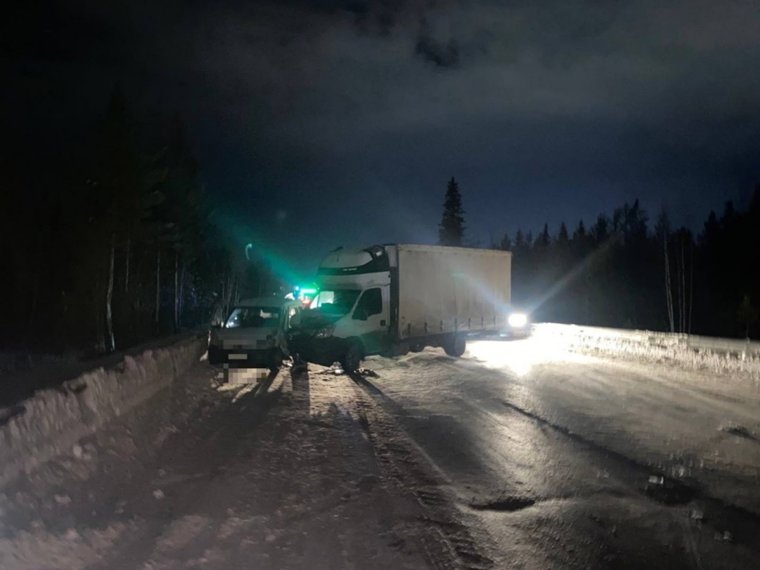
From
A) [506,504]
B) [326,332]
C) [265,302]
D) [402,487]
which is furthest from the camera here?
[265,302]

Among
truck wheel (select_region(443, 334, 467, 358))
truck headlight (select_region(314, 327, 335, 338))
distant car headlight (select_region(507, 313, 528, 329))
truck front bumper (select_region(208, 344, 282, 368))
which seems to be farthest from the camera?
distant car headlight (select_region(507, 313, 528, 329))

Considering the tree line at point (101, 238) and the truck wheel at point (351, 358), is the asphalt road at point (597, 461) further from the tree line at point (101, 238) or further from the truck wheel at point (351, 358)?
the tree line at point (101, 238)

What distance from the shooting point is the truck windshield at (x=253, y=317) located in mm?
20297

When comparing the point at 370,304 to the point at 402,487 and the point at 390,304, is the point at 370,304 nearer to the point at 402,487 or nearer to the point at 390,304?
the point at 390,304

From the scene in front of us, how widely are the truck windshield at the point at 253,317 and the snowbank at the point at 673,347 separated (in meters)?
A: 12.2

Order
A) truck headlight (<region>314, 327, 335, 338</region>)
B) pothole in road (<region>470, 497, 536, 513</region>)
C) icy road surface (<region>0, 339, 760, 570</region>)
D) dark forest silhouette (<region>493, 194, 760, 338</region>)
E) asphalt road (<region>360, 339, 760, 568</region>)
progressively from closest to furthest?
icy road surface (<region>0, 339, 760, 570</region>)
asphalt road (<region>360, 339, 760, 568</region>)
pothole in road (<region>470, 497, 536, 513</region>)
truck headlight (<region>314, 327, 335, 338</region>)
dark forest silhouette (<region>493, 194, 760, 338</region>)

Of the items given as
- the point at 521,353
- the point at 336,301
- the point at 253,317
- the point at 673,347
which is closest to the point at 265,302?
the point at 253,317

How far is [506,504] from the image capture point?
285 inches

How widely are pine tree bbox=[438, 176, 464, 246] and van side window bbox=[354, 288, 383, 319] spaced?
70.5m

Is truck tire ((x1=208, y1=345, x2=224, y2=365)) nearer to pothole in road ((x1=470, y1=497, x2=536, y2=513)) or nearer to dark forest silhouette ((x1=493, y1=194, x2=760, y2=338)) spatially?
pothole in road ((x1=470, y1=497, x2=536, y2=513))

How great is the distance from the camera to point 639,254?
88.1 metres

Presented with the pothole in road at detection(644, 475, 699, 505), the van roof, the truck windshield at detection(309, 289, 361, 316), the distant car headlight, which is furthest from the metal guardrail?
the van roof

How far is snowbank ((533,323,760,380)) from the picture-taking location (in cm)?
1889

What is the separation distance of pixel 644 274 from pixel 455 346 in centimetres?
6707
